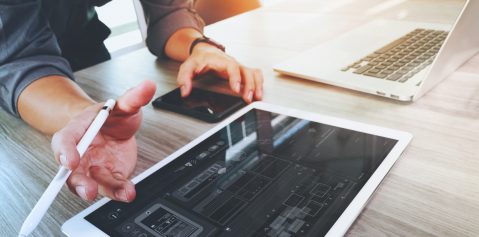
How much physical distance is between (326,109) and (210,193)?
27 centimetres

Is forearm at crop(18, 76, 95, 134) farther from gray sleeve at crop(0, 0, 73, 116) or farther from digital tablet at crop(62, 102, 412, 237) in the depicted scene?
digital tablet at crop(62, 102, 412, 237)

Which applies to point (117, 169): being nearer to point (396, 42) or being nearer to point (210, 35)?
point (396, 42)

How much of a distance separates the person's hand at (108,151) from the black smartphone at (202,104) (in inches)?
4.1

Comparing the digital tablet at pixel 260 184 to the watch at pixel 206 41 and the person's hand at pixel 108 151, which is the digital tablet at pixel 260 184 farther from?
the watch at pixel 206 41

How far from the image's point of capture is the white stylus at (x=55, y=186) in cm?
38

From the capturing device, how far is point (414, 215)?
40cm

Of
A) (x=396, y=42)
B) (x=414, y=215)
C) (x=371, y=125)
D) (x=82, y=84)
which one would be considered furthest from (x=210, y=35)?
(x=414, y=215)

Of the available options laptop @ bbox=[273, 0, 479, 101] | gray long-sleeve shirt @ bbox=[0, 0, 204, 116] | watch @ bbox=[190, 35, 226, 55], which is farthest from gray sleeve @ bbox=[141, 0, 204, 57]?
laptop @ bbox=[273, 0, 479, 101]

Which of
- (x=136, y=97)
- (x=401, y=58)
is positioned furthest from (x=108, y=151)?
(x=401, y=58)

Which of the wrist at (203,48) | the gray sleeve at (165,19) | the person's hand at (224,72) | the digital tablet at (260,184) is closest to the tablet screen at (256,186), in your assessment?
the digital tablet at (260,184)

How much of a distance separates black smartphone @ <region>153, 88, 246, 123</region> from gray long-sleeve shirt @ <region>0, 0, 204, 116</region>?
0.22 m

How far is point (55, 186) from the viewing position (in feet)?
1.34

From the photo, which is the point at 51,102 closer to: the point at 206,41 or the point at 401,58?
the point at 206,41

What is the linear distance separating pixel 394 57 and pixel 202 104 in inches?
14.5
